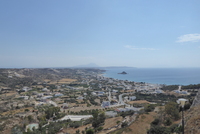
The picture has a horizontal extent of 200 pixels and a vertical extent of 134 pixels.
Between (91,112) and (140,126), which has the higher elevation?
(140,126)

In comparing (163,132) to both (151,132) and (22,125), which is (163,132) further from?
(22,125)

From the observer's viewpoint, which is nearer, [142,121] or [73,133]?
[142,121]

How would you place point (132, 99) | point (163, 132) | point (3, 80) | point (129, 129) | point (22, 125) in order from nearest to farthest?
point (163, 132), point (129, 129), point (22, 125), point (132, 99), point (3, 80)

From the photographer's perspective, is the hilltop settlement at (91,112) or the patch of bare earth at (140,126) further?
the hilltop settlement at (91,112)

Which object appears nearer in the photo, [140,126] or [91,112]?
[140,126]

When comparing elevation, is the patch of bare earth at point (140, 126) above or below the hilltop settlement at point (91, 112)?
above

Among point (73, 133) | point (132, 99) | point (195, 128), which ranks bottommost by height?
point (132, 99)

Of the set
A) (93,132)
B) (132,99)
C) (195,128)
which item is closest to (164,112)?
(93,132)

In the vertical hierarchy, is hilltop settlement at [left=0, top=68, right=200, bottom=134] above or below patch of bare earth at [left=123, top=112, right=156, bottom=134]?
below

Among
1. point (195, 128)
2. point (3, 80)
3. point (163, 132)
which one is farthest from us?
point (3, 80)

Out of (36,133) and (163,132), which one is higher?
(163,132)

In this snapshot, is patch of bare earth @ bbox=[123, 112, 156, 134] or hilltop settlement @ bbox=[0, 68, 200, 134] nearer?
patch of bare earth @ bbox=[123, 112, 156, 134]
